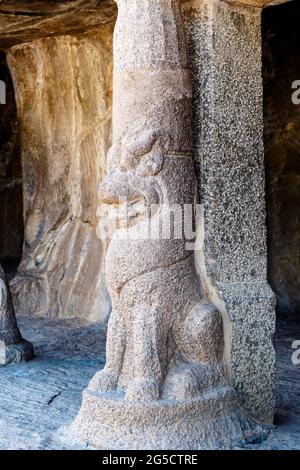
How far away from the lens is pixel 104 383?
3.13 metres

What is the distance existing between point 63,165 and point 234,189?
4.01m

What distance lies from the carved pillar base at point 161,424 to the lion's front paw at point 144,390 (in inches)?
1.1

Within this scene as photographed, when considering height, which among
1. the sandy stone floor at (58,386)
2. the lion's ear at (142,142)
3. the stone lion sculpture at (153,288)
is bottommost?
the sandy stone floor at (58,386)

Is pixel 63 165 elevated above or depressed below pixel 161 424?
above

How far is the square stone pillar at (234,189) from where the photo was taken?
3.33 meters

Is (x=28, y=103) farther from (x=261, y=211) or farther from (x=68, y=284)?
(x=261, y=211)

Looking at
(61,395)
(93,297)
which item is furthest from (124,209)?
(93,297)

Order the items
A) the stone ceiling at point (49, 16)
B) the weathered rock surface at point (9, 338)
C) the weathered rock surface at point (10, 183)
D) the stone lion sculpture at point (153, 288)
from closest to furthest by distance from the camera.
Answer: the stone lion sculpture at point (153, 288) → the weathered rock surface at point (9, 338) → the stone ceiling at point (49, 16) → the weathered rock surface at point (10, 183)

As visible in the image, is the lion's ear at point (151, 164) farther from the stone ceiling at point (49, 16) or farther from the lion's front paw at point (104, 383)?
the stone ceiling at point (49, 16)

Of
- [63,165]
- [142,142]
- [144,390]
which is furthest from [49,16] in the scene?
[144,390]

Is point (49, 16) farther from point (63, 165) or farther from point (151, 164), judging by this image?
point (151, 164)

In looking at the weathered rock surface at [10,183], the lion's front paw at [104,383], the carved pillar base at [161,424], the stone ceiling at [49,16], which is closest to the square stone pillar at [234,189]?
the carved pillar base at [161,424]

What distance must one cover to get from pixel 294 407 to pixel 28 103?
448 cm

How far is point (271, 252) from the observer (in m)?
7.28
